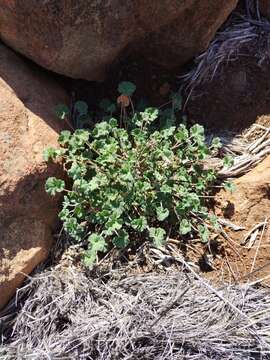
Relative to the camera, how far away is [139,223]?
2572 millimetres

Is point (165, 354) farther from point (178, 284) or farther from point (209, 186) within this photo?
point (209, 186)

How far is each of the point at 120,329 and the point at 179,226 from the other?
542 millimetres

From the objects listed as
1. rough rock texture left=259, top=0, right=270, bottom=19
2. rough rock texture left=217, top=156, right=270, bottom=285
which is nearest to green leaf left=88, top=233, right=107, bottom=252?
rough rock texture left=217, top=156, right=270, bottom=285

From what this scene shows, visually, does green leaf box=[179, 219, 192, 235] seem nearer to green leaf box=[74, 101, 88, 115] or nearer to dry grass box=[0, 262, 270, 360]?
Answer: dry grass box=[0, 262, 270, 360]

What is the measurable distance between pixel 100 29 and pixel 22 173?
28.7 inches

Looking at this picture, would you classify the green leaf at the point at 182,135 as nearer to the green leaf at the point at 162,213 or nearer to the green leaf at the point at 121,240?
the green leaf at the point at 162,213

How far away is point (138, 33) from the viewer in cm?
273

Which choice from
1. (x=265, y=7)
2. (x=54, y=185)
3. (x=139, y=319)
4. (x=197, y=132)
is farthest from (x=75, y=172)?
(x=265, y=7)

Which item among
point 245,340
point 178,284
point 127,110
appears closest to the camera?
point 245,340

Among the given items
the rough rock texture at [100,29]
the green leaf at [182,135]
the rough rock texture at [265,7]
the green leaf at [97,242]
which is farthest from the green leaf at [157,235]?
the rough rock texture at [265,7]

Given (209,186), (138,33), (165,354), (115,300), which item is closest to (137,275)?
(115,300)

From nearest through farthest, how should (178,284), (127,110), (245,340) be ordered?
(245,340) < (178,284) < (127,110)

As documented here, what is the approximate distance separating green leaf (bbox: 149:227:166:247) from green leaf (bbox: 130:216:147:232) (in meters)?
0.05

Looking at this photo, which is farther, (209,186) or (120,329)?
(209,186)
